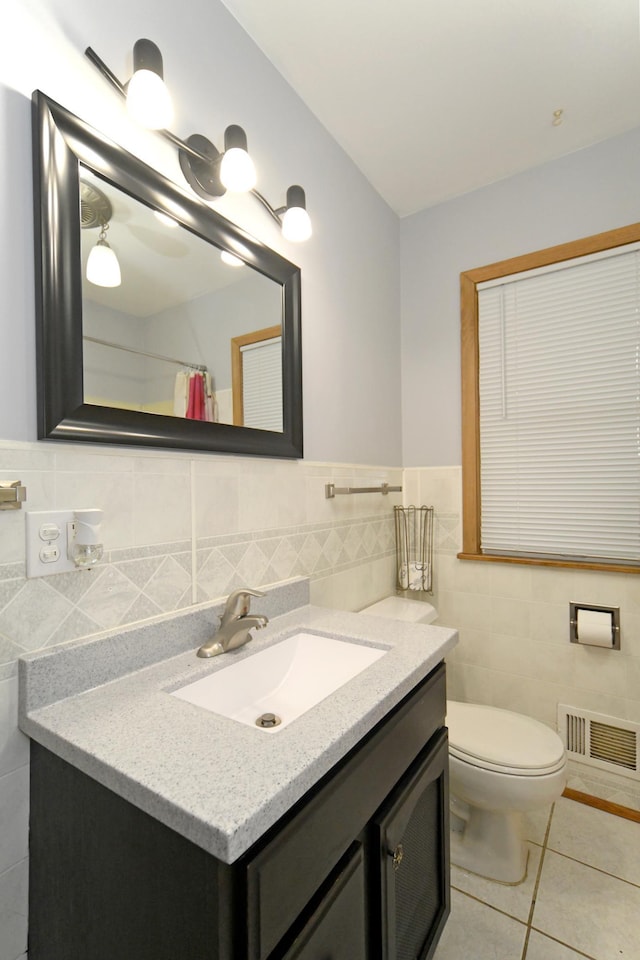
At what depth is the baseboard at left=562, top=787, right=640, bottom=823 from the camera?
5.54 ft

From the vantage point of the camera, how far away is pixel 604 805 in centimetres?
174

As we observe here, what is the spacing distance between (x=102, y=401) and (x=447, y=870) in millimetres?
1446

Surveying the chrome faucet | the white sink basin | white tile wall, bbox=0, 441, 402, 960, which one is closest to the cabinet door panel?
the white sink basin

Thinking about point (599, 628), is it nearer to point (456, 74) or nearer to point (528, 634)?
point (528, 634)

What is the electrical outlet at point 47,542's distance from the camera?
80cm

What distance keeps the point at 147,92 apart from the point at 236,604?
1109 millimetres

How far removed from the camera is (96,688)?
873 millimetres

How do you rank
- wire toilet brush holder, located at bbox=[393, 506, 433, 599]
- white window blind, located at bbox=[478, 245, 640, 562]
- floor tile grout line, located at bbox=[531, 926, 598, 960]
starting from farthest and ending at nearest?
wire toilet brush holder, located at bbox=[393, 506, 433, 599] → white window blind, located at bbox=[478, 245, 640, 562] → floor tile grout line, located at bbox=[531, 926, 598, 960]

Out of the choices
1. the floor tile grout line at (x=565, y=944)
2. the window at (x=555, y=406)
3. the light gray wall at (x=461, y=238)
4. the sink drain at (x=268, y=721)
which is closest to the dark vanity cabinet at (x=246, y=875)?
the sink drain at (x=268, y=721)

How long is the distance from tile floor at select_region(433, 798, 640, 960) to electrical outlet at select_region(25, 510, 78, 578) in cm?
142

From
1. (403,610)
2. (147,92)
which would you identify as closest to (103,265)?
(147,92)

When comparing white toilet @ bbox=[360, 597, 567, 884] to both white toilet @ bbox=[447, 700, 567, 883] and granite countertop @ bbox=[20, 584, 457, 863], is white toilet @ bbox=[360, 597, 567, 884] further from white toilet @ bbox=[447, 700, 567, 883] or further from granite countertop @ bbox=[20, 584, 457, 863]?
granite countertop @ bbox=[20, 584, 457, 863]

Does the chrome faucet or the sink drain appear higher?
the chrome faucet

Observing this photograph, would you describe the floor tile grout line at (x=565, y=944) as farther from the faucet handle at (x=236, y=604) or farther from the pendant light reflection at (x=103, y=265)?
the pendant light reflection at (x=103, y=265)
